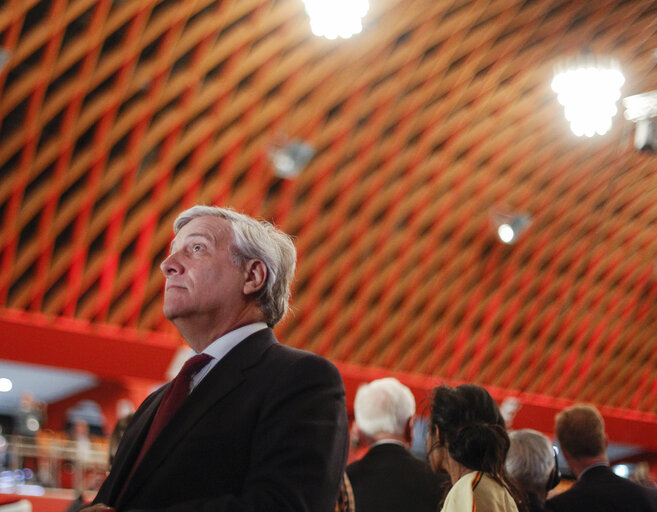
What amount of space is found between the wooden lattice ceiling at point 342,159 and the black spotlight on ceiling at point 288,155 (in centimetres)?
17

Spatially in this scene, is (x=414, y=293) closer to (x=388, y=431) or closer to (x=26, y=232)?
(x=26, y=232)

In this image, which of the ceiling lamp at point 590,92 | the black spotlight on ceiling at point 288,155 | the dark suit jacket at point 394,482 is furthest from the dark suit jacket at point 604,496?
the black spotlight on ceiling at point 288,155

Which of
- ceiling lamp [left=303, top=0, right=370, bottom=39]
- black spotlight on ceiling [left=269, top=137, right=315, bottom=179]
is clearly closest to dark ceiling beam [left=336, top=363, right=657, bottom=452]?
black spotlight on ceiling [left=269, top=137, right=315, bottom=179]

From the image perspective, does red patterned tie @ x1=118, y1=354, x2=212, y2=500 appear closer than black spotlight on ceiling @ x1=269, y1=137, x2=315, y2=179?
Yes

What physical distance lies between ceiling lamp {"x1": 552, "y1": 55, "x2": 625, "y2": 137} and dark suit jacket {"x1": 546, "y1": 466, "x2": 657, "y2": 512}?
6137 millimetres

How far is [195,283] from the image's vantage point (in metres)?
2.36

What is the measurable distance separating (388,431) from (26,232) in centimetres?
1080

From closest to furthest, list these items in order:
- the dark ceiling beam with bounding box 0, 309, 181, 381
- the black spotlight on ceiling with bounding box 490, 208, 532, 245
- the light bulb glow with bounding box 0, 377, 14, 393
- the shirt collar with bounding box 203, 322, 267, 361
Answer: the shirt collar with bounding box 203, 322, 267, 361 < the dark ceiling beam with bounding box 0, 309, 181, 381 < the light bulb glow with bounding box 0, 377, 14, 393 < the black spotlight on ceiling with bounding box 490, 208, 532, 245

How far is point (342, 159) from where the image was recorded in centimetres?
1569

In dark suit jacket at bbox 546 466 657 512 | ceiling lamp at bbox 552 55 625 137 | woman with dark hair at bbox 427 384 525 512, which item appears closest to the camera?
woman with dark hair at bbox 427 384 525 512

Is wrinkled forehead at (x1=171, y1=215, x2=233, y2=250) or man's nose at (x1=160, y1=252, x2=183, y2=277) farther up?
wrinkled forehead at (x1=171, y1=215, x2=233, y2=250)

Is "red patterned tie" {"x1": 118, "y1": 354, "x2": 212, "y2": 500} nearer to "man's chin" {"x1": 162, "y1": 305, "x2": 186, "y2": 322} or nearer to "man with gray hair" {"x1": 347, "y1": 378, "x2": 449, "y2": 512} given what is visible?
"man's chin" {"x1": 162, "y1": 305, "x2": 186, "y2": 322}

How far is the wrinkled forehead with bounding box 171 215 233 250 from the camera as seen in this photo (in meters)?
2.44

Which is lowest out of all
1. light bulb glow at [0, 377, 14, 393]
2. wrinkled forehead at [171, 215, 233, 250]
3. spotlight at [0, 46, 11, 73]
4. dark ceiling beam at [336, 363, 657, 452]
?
wrinkled forehead at [171, 215, 233, 250]
